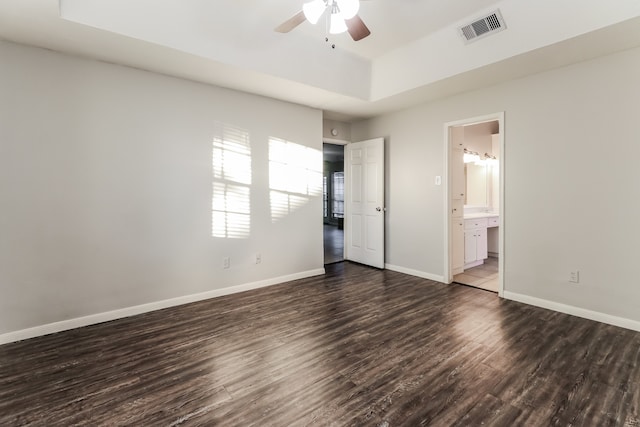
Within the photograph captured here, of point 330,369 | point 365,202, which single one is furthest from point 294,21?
point 365,202

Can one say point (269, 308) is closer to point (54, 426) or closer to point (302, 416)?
point (302, 416)

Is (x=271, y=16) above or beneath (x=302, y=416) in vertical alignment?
above

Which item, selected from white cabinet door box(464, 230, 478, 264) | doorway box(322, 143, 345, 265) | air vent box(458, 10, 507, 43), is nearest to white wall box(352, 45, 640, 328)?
air vent box(458, 10, 507, 43)

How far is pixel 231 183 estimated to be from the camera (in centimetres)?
391

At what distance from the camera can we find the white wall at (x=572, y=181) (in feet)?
9.49

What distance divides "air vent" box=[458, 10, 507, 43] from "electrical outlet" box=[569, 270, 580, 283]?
2.55 metres

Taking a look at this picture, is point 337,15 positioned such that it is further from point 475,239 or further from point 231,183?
point 475,239

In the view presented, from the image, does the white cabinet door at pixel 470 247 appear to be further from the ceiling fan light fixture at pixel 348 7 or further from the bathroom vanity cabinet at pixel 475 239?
the ceiling fan light fixture at pixel 348 7

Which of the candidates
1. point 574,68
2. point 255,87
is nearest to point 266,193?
point 255,87

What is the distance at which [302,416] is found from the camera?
5.79ft

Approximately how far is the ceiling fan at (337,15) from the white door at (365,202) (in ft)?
8.72

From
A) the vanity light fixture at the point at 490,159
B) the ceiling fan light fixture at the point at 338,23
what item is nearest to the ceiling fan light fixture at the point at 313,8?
the ceiling fan light fixture at the point at 338,23

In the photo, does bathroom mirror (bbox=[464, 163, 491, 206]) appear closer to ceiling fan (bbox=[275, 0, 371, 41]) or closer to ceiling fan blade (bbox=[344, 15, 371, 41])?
Result: ceiling fan blade (bbox=[344, 15, 371, 41])

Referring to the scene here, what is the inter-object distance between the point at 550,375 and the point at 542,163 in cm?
227
